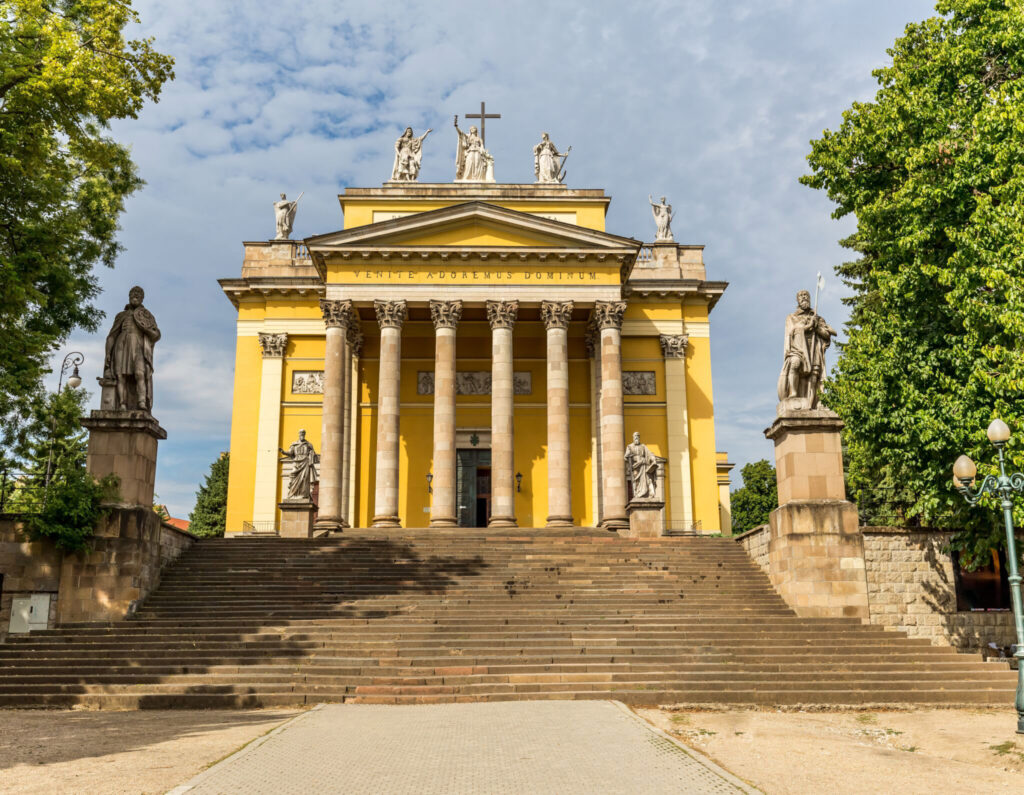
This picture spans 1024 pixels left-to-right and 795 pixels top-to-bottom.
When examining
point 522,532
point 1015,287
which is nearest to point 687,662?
point 1015,287

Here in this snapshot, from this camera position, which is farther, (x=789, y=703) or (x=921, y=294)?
(x=921, y=294)

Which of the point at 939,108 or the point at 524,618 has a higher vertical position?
the point at 939,108

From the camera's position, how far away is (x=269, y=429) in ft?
105

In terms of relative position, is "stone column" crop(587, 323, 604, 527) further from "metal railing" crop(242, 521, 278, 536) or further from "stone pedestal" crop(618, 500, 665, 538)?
"metal railing" crop(242, 521, 278, 536)

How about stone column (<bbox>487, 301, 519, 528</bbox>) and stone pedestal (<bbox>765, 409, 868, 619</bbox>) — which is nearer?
stone pedestal (<bbox>765, 409, 868, 619</bbox>)

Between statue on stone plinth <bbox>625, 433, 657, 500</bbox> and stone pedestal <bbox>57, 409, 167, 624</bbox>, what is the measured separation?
13358mm

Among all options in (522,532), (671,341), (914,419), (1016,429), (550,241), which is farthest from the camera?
(671,341)

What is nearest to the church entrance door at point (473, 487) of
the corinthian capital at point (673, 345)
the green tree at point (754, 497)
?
the corinthian capital at point (673, 345)

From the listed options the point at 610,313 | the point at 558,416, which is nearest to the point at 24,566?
the point at 558,416

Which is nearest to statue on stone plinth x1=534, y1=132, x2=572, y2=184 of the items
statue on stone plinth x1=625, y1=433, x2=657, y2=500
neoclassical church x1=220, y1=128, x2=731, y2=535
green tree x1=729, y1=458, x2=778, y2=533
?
neoclassical church x1=220, y1=128, x2=731, y2=535

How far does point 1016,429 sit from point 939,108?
22.4 feet

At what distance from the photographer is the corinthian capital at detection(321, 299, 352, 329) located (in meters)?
28.9

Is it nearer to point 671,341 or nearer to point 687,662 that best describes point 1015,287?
point 687,662

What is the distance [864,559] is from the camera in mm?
17891
